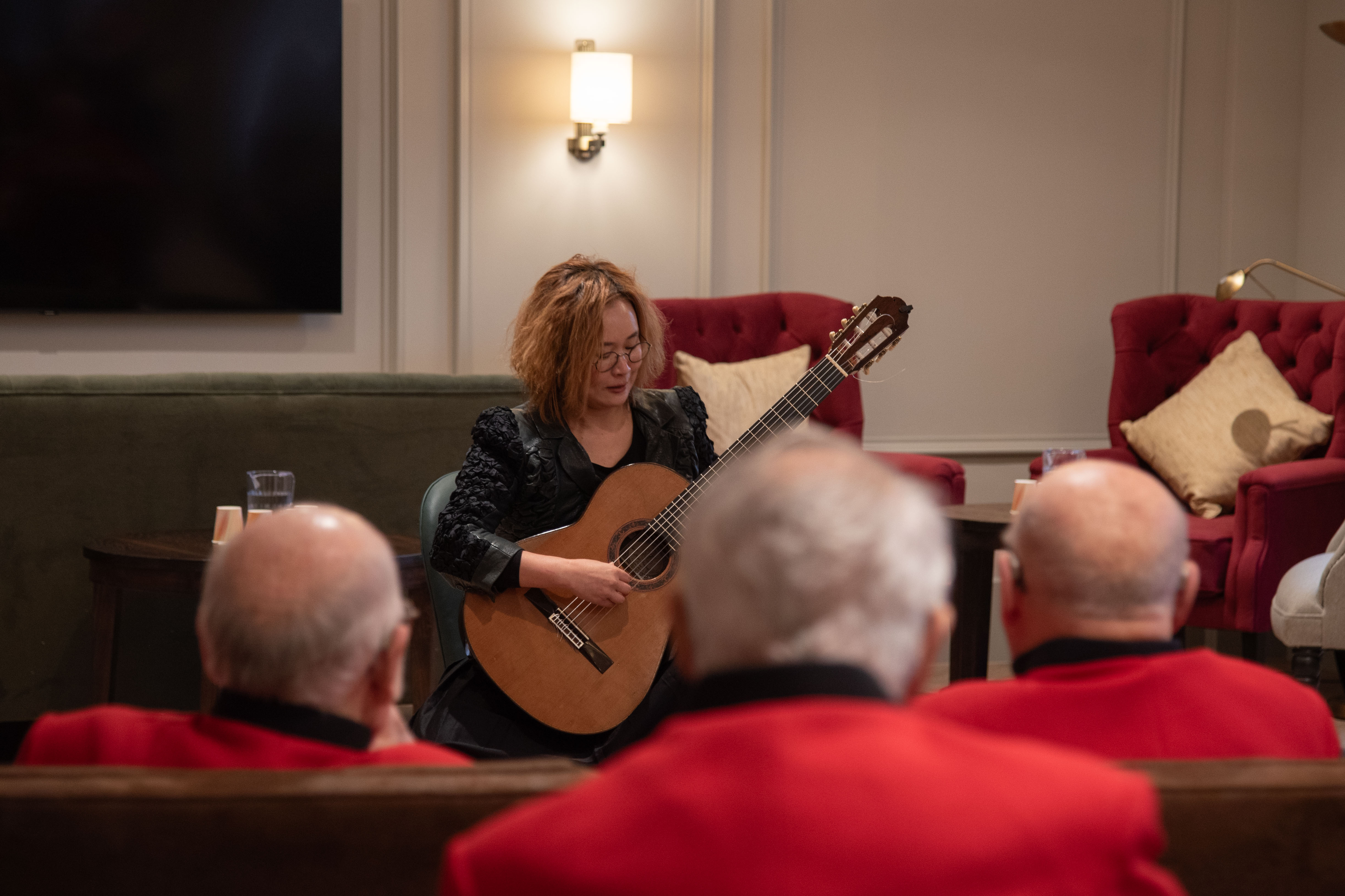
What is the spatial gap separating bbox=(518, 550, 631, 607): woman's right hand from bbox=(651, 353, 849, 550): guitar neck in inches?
5.4

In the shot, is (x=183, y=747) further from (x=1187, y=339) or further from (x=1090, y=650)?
(x=1187, y=339)

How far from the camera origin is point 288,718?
105cm

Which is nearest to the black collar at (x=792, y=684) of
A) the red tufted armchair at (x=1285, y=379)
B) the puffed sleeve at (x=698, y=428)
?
the puffed sleeve at (x=698, y=428)

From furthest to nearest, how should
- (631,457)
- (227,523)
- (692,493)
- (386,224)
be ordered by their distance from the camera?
(386,224), (227,523), (631,457), (692,493)

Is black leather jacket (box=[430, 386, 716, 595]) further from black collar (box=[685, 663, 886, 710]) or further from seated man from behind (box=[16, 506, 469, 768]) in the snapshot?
black collar (box=[685, 663, 886, 710])

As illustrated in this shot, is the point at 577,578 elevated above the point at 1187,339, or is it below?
below

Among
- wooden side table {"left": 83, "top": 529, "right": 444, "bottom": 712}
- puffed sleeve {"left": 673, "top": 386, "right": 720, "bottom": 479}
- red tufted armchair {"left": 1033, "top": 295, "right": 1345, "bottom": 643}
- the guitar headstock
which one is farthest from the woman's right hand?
red tufted armchair {"left": 1033, "top": 295, "right": 1345, "bottom": 643}

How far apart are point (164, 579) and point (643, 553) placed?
111 centimetres

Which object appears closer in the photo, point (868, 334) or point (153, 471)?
point (868, 334)

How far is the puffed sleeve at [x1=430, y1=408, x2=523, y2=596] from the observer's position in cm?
227

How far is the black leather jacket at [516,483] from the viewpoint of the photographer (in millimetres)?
2281

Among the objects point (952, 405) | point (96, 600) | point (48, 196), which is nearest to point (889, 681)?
point (96, 600)

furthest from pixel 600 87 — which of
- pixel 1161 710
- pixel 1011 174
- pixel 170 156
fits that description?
pixel 1161 710

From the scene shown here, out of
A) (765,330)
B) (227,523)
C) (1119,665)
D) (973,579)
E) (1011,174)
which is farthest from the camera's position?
(1011,174)
